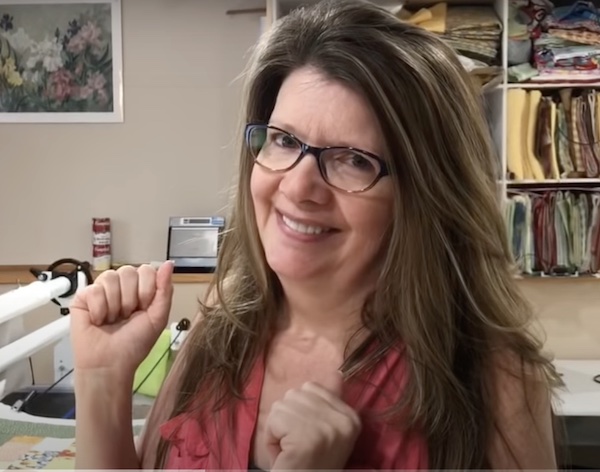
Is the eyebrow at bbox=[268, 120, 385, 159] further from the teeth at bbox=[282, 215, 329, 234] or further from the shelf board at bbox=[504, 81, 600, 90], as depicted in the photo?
the shelf board at bbox=[504, 81, 600, 90]

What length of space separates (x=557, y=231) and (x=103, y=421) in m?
1.28

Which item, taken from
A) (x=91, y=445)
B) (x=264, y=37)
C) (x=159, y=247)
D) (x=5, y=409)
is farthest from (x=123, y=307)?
(x=159, y=247)

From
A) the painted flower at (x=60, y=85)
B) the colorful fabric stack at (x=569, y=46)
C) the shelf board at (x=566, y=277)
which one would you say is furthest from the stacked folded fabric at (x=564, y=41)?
the painted flower at (x=60, y=85)

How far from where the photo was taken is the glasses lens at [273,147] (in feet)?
1.36

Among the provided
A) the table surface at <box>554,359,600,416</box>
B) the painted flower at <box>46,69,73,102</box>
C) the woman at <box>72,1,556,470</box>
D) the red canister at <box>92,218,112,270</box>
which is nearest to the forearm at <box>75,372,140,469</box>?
the woman at <box>72,1,556,470</box>

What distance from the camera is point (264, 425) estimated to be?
446 mm

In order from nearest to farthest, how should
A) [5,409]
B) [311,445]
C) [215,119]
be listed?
[311,445]
[5,409]
[215,119]

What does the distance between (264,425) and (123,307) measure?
13 cm

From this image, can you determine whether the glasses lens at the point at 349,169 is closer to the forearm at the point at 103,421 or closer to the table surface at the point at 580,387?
the forearm at the point at 103,421

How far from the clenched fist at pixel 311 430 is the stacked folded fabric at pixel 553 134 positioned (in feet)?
3.88

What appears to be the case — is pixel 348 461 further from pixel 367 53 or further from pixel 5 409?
pixel 5 409

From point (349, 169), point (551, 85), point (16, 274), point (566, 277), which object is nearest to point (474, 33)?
point (551, 85)

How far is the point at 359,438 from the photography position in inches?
16.5

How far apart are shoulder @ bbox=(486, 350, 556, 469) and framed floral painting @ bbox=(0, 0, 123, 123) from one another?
1493 millimetres
